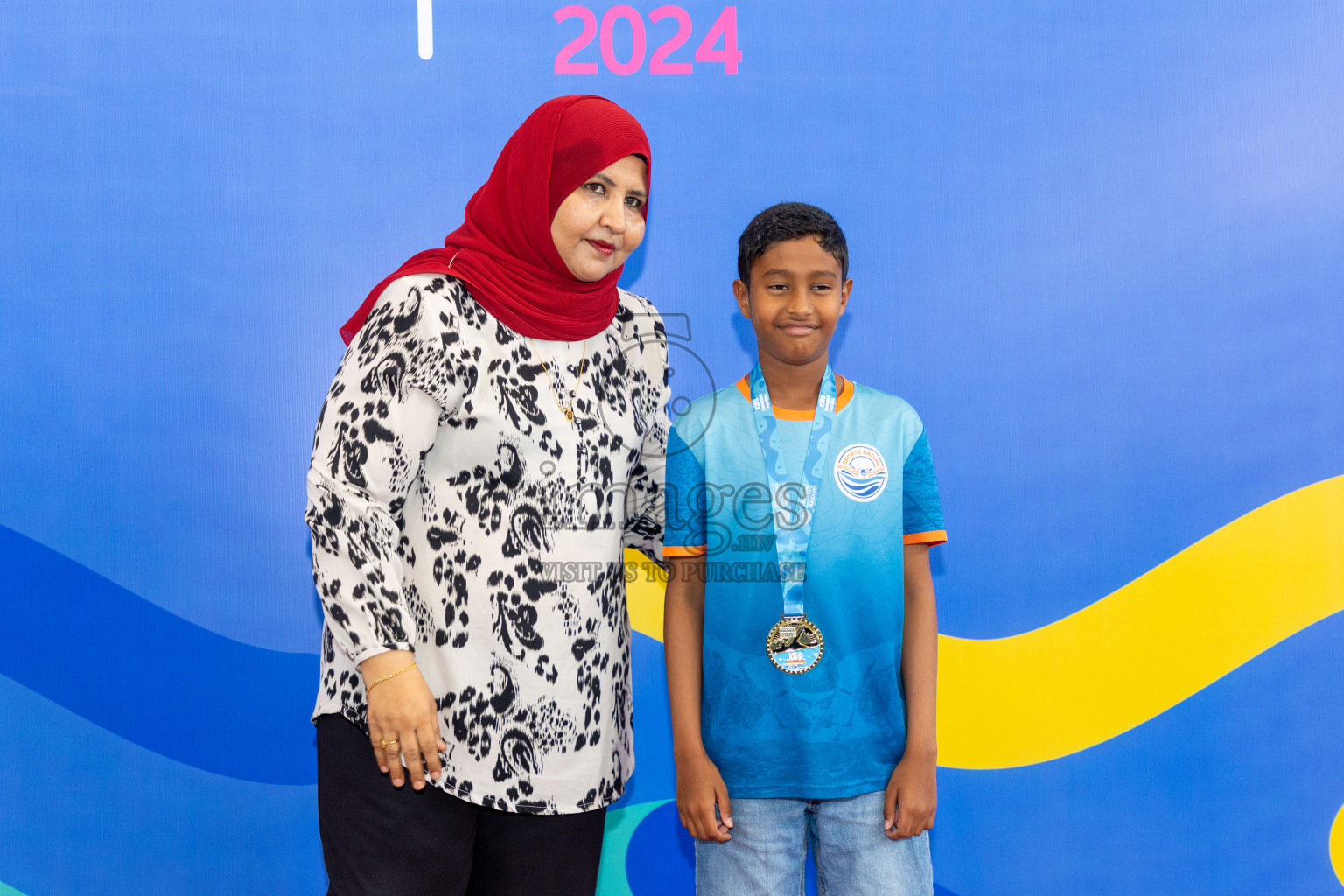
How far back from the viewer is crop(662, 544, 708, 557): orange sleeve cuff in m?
1.42

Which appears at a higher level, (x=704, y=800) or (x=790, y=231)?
(x=790, y=231)

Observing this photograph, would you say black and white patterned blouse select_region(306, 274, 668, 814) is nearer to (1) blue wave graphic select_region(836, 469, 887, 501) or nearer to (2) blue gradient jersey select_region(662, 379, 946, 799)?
(2) blue gradient jersey select_region(662, 379, 946, 799)

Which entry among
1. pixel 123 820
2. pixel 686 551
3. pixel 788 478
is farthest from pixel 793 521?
pixel 123 820

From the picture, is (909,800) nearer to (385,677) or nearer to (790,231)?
(385,677)

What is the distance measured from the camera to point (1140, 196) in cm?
207

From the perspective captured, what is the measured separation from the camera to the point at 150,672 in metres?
1.94

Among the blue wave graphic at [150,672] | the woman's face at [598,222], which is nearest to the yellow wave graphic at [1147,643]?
the woman's face at [598,222]

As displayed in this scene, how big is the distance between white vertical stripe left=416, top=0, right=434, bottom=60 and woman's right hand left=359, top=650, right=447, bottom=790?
4.53 ft

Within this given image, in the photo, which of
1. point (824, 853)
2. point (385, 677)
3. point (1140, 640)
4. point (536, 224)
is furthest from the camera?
point (1140, 640)

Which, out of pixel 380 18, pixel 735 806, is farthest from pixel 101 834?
pixel 380 18

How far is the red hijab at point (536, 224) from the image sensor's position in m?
1.30

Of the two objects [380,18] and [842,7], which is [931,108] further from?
[380,18]

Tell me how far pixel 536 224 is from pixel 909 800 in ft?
3.30

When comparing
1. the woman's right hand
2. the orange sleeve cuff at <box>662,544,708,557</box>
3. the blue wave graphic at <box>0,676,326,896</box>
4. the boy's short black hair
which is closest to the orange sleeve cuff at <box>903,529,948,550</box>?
the orange sleeve cuff at <box>662,544,708,557</box>
